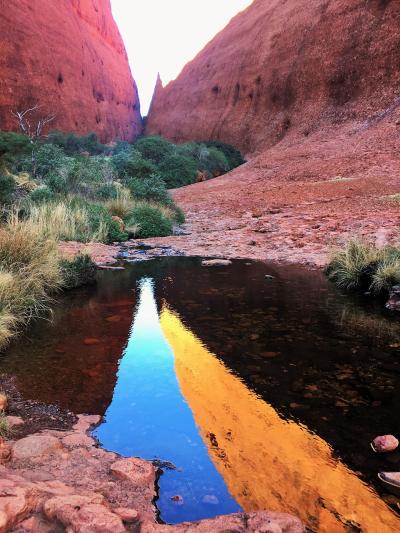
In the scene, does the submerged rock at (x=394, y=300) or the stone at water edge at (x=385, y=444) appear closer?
the stone at water edge at (x=385, y=444)

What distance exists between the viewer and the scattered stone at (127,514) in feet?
6.31

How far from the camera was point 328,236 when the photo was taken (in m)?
9.84

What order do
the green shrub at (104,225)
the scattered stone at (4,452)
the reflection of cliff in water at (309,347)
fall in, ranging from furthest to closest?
the green shrub at (104,225), the reflection of cliff in water at (309,347), the scattered stone at (4,452)

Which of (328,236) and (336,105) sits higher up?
(336,105)

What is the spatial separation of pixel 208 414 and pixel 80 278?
4192 millimetres

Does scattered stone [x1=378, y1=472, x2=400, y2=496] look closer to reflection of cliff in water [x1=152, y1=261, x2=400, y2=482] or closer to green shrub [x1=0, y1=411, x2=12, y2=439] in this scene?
reflection of cliff in water [x1=152, y1=261, x2=400, y2=482]

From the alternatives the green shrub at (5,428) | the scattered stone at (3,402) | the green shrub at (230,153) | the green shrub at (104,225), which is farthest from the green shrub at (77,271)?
the green shrub at (230,153)

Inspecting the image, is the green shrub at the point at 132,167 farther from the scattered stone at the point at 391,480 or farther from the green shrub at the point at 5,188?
the scattered stone at the point at 391,480

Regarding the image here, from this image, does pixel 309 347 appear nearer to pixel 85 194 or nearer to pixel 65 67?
pixel 85 194

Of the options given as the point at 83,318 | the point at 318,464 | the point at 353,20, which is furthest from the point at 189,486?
the point at 353,20

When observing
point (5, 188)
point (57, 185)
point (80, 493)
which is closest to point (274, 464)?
point (80, 493)

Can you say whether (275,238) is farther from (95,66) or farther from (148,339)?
(95,66)

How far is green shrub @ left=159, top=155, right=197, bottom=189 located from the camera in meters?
24.5

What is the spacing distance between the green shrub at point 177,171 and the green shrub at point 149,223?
12549mm
